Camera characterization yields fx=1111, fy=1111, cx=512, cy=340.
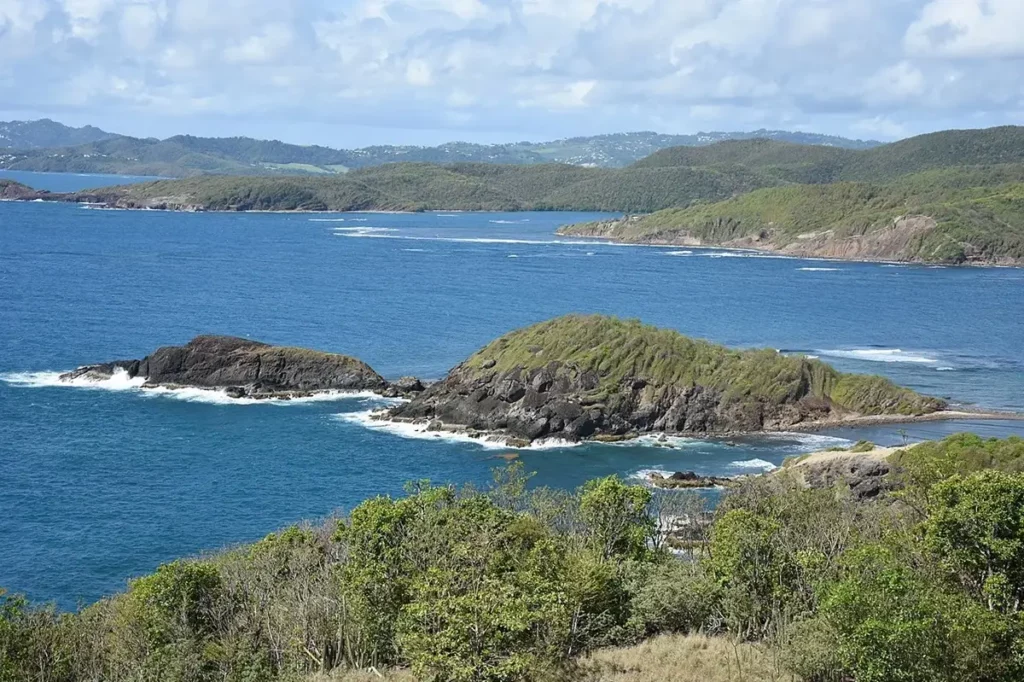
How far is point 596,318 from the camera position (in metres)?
94.7

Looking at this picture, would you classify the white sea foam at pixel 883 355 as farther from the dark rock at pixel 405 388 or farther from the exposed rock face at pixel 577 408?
the dark rock at pixel 405 388

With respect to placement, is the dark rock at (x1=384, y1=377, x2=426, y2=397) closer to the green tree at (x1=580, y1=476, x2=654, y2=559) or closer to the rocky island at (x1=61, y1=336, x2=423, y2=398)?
the rocky island at (x1=61, y1=336, x2=423, y2=398)

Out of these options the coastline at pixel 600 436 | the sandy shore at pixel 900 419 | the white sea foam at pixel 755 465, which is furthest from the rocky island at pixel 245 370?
the sandy shore at pixel 900 419

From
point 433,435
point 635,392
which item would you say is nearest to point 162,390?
point 433,435

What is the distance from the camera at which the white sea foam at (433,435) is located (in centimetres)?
7825

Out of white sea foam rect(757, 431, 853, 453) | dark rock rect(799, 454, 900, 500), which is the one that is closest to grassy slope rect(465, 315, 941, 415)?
white sea foam rect(757, 431, 853, 453)

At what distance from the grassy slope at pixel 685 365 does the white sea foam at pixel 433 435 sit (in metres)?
8.17

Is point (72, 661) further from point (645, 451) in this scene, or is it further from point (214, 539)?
point (645, 451)

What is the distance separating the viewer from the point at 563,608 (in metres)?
31.2

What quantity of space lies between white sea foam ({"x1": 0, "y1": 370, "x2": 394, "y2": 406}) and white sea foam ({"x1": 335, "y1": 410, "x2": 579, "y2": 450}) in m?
6.89

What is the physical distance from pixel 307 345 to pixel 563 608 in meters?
84.6

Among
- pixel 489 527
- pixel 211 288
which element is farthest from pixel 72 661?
pixel 211 288

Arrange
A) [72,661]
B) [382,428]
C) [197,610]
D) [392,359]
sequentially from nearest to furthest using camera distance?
[72,661] → [197,610] → [382,428] → [392,359]

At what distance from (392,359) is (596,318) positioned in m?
23.1
